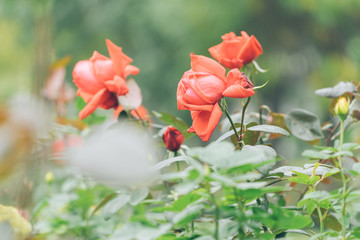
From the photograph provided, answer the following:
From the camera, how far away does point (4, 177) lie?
1.46ft

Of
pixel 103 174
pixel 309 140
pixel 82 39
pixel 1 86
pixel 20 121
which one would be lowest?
pixel 1 86

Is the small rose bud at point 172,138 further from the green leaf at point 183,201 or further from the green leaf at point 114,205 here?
the green leaf at point 183,201

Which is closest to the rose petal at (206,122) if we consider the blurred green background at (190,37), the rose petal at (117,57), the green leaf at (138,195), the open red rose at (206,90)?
the open red rose at (206,90)

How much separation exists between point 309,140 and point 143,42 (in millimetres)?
6000

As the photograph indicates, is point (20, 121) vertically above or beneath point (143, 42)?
above

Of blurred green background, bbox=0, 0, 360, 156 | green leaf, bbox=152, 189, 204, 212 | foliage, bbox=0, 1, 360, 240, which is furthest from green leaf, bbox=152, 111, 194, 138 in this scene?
blurred green background, bbox=0, 0, 360, 156

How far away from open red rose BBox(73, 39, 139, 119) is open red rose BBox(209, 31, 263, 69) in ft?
0.54

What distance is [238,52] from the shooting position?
0.68 m

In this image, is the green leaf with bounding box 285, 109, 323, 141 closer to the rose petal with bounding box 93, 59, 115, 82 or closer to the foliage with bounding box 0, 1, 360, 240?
the foliage with bounding box 0, 1, 360, 240

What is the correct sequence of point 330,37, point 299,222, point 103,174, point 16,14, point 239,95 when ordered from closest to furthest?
1. point 299,222
2. point 239,95
3. point 103,174
4. point 330,37
5. point 16,14

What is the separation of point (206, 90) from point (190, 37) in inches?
206

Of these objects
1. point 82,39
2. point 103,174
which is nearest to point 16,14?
point 82,39

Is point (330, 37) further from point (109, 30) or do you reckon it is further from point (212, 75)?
point (212, 75)

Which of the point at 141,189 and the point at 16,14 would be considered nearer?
the point at 141,189
